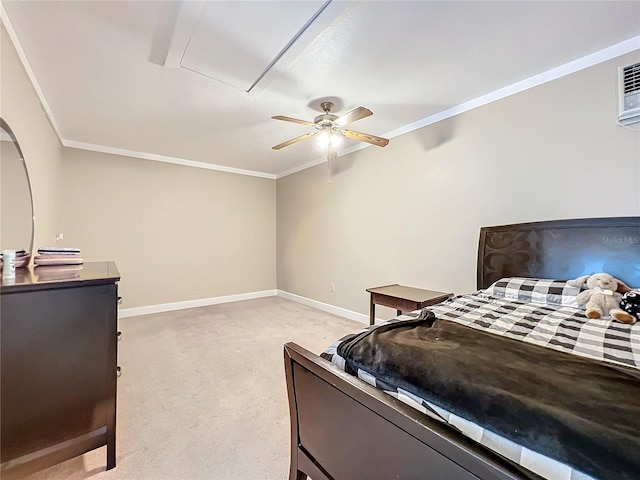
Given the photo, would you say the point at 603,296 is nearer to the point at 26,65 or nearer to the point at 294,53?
the point at 294,53

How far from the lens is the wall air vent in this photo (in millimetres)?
1780

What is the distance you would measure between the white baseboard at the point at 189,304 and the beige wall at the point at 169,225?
0.08 metres

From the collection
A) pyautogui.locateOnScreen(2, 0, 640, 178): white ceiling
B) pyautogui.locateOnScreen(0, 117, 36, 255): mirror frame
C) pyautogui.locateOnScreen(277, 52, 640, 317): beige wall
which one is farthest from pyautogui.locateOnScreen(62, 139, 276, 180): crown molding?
pyautogui.locateOnScreen(0, 117, 36, 255): mirror frame

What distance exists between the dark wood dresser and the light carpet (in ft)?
0.74

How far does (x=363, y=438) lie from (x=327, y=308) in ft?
11.5

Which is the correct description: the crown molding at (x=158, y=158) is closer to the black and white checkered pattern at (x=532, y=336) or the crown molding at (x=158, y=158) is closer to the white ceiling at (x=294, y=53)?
the white ceiling at (x=294, y=53)

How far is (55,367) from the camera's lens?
4.50 feet

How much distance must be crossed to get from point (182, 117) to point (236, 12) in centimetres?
171

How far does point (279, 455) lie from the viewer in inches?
62.9

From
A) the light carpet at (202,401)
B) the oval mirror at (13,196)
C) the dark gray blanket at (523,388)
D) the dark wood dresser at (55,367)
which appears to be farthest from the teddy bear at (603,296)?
the oval mirror at (13,196)

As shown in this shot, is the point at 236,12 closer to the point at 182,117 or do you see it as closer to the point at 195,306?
the point at 182,117

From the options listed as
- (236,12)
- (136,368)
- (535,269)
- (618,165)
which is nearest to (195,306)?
(136,368)

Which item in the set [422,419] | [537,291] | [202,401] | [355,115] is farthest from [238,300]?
[422,419]

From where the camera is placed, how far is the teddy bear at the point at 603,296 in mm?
1609
